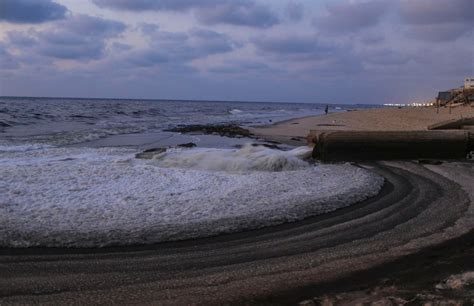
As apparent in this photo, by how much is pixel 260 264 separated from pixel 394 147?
9.37 meters

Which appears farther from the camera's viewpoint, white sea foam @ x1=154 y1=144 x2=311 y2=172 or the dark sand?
white sea foam @ x1=154 y1=144 x2=311 y2=172

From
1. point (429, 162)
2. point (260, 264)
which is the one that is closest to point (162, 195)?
point (260, 264)

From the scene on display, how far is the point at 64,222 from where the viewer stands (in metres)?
6.70

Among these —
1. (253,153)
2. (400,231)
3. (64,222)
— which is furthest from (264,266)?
(253,153)

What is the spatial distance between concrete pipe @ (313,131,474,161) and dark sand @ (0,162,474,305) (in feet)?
20.6

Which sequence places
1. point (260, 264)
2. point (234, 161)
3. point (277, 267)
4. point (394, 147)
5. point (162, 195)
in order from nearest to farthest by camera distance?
1. point (277, 267)
2. point (260, 264)
3. point (162, 195)
4. point (234, 161)
5. point (394, 147)

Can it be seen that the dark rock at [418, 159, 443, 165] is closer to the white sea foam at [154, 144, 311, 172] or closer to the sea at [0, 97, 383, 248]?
the sea at [0, 97, 383, 248]

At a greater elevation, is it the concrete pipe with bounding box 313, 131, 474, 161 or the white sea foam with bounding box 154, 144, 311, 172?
the concrete pipe with bounding box 313, 131, 474, 161

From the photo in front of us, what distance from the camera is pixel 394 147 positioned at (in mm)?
13461

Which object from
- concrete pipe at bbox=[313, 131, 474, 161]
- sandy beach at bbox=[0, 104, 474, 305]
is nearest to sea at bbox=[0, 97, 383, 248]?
sandy beach at bbox=[0, 104, 474, 305]

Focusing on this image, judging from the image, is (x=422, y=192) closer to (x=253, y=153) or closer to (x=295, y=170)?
(x=295, y=170)

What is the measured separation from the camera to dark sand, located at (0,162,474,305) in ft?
14.4

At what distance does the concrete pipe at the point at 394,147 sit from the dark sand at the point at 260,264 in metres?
6.29

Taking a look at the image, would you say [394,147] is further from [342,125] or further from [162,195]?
[342,125]
